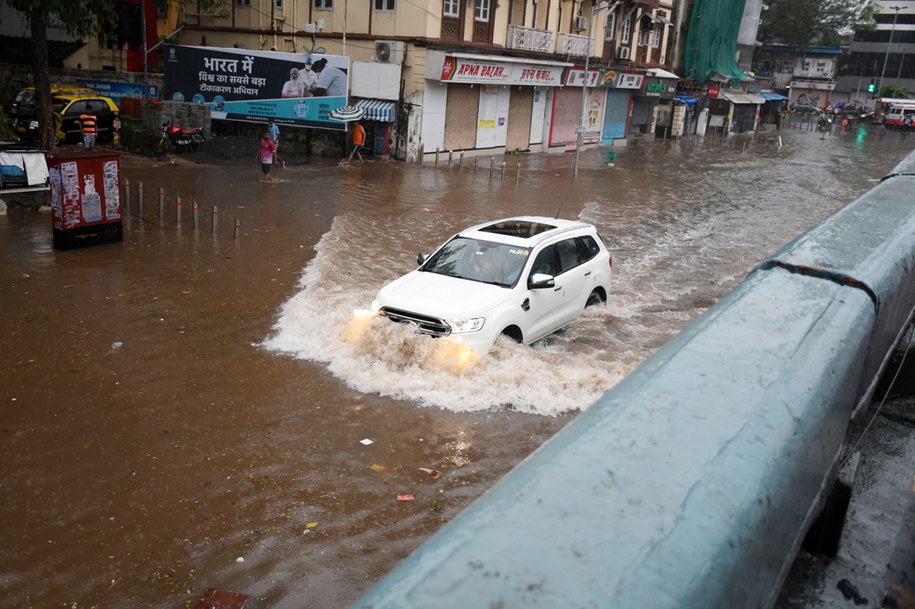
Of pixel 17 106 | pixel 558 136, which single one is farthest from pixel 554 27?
pixel 17 106

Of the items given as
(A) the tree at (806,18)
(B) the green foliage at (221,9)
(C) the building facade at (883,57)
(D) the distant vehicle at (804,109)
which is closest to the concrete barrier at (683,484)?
(B) the green foliage at (221,9)

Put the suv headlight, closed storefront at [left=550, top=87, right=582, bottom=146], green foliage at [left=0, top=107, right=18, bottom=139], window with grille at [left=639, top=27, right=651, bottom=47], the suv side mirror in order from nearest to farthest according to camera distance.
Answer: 1. the suv headlight
2. the suv side mirror
3. green foliage at [left=0, top=107, right=18, bottom=139]
4. closed storefront at [left=550, top=87, right=582, bottom=146]
5. window with grille at [left=639, top=27, right=651, bottom=47]

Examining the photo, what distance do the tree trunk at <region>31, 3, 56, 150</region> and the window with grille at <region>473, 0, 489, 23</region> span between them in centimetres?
1600

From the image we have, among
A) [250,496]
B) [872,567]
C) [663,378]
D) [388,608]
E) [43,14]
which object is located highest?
[43,14]

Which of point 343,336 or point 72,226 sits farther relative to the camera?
point 72,226

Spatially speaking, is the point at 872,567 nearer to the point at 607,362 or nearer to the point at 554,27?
the point at 607,362

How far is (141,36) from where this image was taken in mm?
35344

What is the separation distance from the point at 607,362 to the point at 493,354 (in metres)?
1.92

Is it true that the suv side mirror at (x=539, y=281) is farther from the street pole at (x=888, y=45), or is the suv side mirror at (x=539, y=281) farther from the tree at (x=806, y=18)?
the street pole at (x=888, y=45)

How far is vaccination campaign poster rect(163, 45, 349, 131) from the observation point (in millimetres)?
29438

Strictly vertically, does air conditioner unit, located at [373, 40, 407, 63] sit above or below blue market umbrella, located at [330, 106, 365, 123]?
above

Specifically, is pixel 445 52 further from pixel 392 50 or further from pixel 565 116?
pixel 565 116

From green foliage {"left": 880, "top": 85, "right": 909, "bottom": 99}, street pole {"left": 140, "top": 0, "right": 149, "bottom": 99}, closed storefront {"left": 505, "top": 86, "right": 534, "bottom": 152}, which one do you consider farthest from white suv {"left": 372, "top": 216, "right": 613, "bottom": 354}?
green foliage {"left": 880, "top": 85, "right": 909, "bottom": 99}

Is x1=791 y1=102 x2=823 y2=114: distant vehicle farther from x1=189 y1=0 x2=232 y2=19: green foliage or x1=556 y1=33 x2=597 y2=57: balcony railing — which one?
x1=189 y1=0 x2=232 y2=19: green foliage
